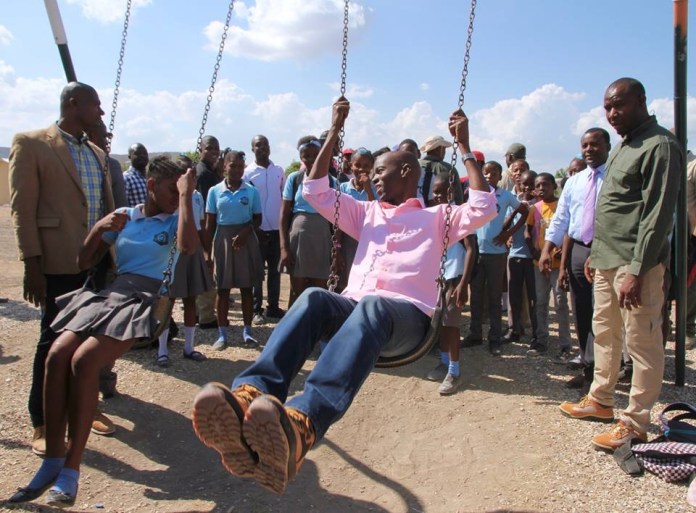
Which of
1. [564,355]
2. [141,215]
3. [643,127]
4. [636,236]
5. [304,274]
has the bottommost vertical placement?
[564,355]

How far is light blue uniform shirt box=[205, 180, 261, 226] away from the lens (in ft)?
21.3

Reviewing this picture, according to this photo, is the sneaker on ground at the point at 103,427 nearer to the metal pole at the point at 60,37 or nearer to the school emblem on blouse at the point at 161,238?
the school emblem on blouse at the point at 161,238

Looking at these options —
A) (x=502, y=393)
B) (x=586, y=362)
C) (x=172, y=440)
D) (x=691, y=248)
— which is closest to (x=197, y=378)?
(x=172, y=440)

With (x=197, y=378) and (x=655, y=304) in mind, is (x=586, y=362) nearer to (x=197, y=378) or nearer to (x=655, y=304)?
(x=655, y=304)

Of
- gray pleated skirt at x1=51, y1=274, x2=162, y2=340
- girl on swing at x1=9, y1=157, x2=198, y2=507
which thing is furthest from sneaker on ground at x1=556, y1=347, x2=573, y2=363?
gray pleated skirt at x1=51, y1=274, x2=162, y2=340

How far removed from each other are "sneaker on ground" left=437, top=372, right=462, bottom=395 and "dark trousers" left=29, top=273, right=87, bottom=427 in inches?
131

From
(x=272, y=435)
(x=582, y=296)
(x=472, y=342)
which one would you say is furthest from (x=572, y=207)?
(x=272, y=435)

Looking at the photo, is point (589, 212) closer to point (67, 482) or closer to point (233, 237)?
point (233, 237)

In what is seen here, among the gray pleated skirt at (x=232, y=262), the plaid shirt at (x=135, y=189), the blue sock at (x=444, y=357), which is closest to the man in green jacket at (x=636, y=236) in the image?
the blue sock at (x=444, y=357)

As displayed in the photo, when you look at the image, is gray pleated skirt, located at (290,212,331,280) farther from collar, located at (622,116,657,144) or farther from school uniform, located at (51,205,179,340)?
collar, located at (622,116,657,144)

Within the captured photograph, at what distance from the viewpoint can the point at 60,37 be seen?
546cm

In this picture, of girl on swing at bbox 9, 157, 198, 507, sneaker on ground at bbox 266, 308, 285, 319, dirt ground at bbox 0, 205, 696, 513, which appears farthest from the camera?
sneaker on ground at bbox 266, 308, 285, 319

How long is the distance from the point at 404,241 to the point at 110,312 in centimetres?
188

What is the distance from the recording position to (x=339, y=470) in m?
4.14
